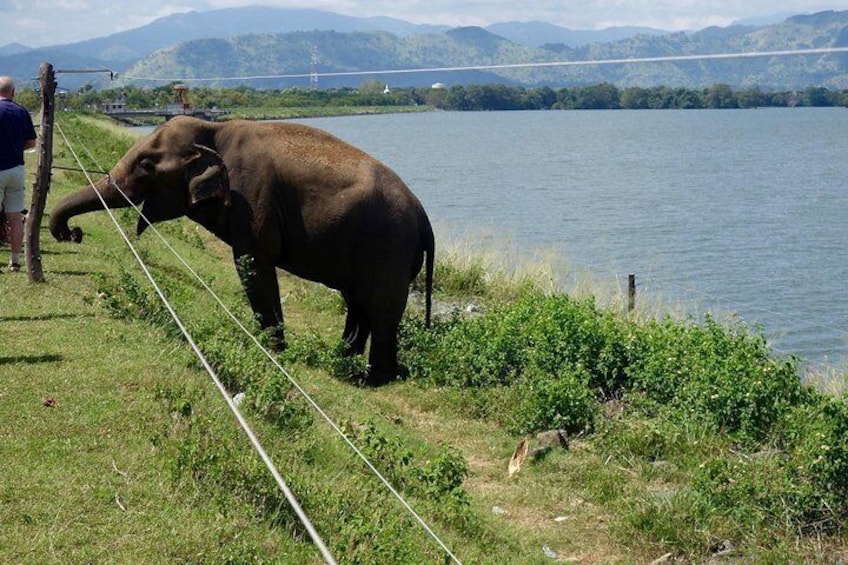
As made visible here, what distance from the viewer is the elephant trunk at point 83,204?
12.4 m

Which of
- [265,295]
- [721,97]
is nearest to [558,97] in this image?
[721,97]

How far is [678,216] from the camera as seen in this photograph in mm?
34594

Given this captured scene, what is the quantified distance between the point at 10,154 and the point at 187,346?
161 inches

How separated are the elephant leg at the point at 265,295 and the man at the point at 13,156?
9.61 feet

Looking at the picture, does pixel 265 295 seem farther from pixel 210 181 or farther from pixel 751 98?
pixel 751 98

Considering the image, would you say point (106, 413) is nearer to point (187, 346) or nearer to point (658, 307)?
point (187, 346)

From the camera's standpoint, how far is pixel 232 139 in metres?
12.0

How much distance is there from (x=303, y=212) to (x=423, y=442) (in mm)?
2963

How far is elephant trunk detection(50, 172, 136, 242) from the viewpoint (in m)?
12.4

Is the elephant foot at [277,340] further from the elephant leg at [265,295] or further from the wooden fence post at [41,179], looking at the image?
the wooden fence post at [41,179]

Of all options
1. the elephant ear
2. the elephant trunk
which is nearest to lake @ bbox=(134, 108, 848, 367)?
the elephant ear

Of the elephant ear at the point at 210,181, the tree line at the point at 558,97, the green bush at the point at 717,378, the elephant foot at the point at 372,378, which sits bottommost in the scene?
the tree line at the point at 558,97

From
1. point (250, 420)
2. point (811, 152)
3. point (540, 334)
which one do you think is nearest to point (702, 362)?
point (540, 334)

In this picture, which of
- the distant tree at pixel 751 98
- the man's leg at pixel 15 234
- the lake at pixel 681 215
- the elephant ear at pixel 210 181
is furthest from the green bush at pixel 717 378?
the distant tree at pixel 751 98
